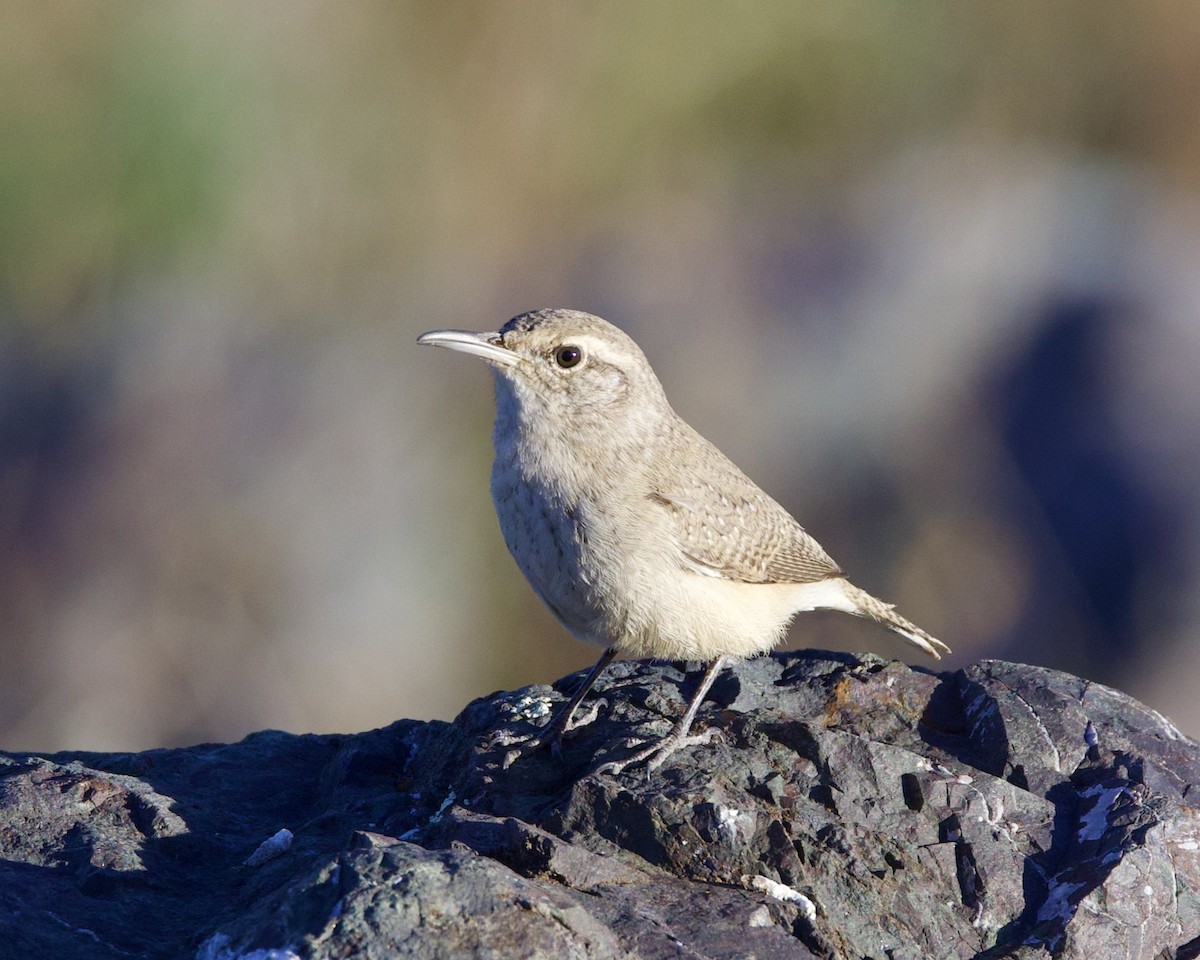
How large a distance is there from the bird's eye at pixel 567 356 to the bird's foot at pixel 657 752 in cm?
166

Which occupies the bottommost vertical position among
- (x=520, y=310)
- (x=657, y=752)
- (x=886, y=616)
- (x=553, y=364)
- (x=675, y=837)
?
(x=675, y=837)

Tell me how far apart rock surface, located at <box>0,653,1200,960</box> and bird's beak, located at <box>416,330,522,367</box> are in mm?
1525

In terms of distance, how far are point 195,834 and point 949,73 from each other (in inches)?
430

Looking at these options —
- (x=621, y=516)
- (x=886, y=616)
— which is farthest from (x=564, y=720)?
(x=886, y=616)

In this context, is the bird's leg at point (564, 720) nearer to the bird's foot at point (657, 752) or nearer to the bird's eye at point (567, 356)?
the bird's foot at point (657, 752)

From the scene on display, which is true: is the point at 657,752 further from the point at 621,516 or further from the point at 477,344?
the point at 477,344

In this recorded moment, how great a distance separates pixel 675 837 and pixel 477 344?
224cm

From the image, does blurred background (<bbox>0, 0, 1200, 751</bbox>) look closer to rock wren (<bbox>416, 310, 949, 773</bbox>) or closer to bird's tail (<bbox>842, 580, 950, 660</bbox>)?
bird's tail (<bbox>842, 580, 950, 660</bbox>)

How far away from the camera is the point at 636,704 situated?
5906 millimetres

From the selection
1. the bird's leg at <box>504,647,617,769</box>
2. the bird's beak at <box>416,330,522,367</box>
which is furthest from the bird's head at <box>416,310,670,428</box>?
the bird's leg at <box>504,647,617,769</box>

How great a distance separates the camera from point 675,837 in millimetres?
4543

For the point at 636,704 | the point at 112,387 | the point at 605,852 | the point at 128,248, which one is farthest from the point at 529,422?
the point at 128,248

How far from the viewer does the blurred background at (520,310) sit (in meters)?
10.7

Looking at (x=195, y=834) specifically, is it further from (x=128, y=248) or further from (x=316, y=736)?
(x=128, y=248)
